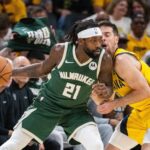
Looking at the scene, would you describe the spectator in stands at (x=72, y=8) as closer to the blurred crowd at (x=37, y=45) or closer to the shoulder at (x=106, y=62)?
the blurred crowd at (x=37, y=45)

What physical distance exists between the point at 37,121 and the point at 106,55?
2.74 feet

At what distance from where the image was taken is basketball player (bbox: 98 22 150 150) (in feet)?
15.6

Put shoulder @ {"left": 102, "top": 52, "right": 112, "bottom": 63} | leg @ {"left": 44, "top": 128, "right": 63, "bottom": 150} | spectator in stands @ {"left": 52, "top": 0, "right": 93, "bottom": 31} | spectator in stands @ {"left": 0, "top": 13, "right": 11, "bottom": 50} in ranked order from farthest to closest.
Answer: spectator in stands @ {"left": 52, "top": 0, "right": 93, "bottom": 31} < spectator in stands @ {"left": 0, "top": 13, "right": 11, "bottom": 50} < leg @ {"left": 44, "top": 128, "right": 63, "bottom": 150} < shoulder @ {"left": 102, "top": 52, "right": 112, "bottom": 63}

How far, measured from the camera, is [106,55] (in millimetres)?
4887

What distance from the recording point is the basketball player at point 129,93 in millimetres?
4770

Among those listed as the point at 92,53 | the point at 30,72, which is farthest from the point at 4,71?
the point at 92,53

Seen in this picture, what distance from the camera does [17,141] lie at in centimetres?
486

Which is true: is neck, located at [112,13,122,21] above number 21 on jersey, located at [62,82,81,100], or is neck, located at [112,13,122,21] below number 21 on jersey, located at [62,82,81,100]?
below

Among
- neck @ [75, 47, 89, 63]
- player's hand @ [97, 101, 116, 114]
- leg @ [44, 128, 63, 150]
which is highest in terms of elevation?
neck @ [75, 47, 89, 63]

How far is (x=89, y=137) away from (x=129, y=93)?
1.68 feet

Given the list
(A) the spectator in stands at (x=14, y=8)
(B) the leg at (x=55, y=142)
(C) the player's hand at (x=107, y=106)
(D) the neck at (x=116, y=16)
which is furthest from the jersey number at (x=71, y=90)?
(D) the neck at (x=116, y=16)

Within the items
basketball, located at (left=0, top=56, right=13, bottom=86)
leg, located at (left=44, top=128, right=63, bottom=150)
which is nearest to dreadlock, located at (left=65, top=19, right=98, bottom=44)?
basketball, located at (left=0, top=56, right=13, bottom=86)

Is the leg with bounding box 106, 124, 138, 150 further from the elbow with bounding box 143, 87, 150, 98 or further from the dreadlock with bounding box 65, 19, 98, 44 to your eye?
the dreadlock with bounding box 65, 19, 98, 44

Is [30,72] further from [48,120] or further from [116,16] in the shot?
[116,16]
